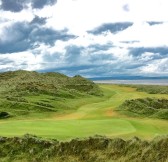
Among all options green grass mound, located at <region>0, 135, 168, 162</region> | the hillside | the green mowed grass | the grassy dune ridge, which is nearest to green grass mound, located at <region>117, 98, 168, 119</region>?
the grassy dune ridge

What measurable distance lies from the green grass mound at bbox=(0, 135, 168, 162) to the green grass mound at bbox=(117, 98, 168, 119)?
112 feet

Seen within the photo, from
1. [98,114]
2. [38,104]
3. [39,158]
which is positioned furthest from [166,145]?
[38,104]

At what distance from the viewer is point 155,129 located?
1721 inches

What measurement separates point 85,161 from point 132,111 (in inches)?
1532

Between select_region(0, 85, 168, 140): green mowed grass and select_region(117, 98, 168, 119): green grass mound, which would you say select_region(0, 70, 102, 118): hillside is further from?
select_region(117, 98, 168, 119): green grass mound

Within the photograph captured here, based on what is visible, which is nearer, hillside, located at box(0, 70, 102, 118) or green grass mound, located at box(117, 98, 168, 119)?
green grass mound, located at box(117, 98, 168, 119)

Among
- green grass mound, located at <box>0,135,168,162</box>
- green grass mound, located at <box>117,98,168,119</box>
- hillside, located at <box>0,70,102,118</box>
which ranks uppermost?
hillside, located at <box>0,70,102,118</box>

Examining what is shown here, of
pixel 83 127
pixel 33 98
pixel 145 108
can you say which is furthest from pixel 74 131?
pixel 33 98

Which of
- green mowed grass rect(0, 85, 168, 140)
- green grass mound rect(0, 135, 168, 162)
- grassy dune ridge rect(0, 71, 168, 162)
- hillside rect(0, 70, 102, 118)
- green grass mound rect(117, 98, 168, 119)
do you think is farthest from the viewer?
Result: hillside rect(0, 70, 102, 118)

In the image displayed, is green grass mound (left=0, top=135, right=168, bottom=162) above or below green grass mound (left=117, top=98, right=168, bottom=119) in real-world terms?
above

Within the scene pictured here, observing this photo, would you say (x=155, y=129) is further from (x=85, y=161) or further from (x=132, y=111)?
(x=85, y=161)

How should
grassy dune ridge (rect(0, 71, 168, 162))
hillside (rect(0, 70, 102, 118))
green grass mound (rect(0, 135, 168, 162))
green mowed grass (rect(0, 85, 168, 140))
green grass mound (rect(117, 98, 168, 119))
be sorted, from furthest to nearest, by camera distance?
hillside (rect(0, 70, 102, 118)) → green grass mound (rect(117, 98, 168, 119)) → green mowed grass (rect(0, 85, 168, 140)) → grassy dune ridge (rect(0, 71, 168, 162)) → green grass mound (rect(0, 135, 168, 162))

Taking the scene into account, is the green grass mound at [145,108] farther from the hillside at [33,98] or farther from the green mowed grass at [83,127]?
the hillside at [33,98]

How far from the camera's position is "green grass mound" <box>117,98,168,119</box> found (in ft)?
183
